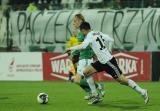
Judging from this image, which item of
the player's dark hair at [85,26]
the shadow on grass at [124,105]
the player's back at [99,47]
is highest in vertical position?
Answer: the player's dark hair at [85,26]

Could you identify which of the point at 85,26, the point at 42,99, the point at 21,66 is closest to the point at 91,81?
the point at 42,99

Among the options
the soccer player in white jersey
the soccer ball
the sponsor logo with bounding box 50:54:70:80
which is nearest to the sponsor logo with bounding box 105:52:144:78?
the sponsor logo with bounding box 50:54:70:80

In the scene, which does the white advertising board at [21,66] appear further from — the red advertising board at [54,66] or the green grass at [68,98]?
the green grass at [68,98]

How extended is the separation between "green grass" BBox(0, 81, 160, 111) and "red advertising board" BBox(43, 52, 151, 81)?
1.08m

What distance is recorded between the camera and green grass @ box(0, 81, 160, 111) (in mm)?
15055

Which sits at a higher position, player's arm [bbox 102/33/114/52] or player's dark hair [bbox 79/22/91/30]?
player's dark hair [bbox 79/22/91/30]

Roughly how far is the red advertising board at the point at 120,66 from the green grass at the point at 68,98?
1083 mm

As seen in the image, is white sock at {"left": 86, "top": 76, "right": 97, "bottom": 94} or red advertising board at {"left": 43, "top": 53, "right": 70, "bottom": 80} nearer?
white sock at {"left": 86, "top": 76, "right": 97, "bottom": 94}

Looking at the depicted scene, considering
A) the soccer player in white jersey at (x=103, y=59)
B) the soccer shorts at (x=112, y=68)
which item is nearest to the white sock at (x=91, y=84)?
the soccer player in white jersey at (x=103, y=59)

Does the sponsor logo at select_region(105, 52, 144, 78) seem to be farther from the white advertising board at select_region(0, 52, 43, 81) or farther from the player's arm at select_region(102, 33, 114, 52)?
the player's arm at select_region(102, 33, 114, 52)

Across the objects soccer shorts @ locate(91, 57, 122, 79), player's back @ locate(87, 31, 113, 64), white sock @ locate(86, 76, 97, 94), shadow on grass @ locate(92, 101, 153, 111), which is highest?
player's back @ locate(87, 31, 113, 64)

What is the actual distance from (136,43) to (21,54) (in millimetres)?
4763

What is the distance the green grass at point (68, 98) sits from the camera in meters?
15.1

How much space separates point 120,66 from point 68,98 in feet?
24.2
